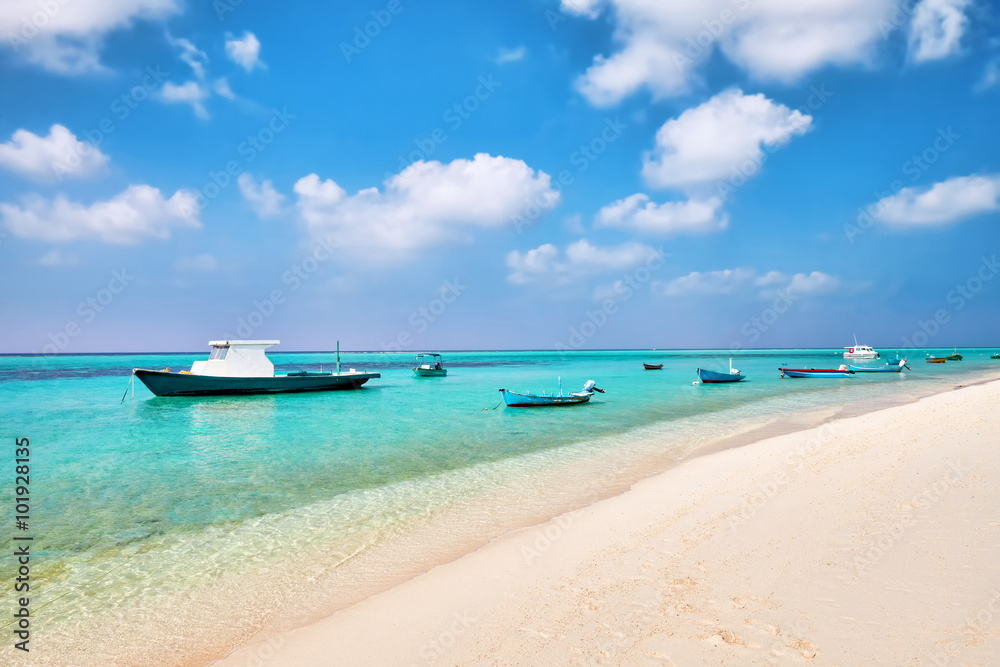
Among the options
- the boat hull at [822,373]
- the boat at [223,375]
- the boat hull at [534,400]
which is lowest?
the boat hull at [822,373]

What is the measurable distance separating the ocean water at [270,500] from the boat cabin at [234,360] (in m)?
8.07

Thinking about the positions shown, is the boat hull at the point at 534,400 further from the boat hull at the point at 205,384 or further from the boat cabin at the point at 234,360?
the boat hull at the point at 205,384

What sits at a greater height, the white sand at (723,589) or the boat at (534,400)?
the white sand at (723,589)

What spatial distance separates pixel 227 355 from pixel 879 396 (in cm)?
4426

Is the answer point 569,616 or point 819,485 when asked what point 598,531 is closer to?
point 569,616

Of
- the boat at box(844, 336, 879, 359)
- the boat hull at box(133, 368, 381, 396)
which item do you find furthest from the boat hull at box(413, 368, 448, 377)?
the boat at box(844, 336, 879, 359)

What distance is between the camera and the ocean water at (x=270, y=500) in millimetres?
5980

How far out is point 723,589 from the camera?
202 inches

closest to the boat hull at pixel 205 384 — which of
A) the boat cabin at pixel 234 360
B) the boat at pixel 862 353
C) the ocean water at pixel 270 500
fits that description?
the boat cabin at pixel 234 360

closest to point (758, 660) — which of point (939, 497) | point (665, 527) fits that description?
point (665, 527)

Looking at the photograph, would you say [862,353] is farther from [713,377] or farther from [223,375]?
[223,375]

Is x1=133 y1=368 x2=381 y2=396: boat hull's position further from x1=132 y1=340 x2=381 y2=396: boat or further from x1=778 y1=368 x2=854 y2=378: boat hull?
x1=778 y1=368 x2=854 y2=378: boat hull

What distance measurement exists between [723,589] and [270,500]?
9637 mm

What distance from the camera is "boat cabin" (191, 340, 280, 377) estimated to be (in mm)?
35000
